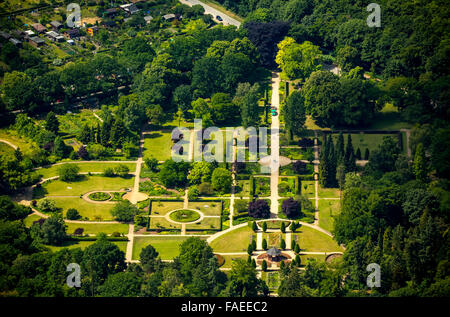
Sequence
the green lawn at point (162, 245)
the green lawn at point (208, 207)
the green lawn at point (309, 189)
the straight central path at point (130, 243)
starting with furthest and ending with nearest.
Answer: the green lawn at point (309, 189), the green lawn at point (208, 207), the green lawn at point (162, 245), the straight central path at point (130, 243)

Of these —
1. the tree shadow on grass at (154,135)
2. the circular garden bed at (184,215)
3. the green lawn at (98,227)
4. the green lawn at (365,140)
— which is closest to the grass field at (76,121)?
the tree shadow on grass at (154,135)

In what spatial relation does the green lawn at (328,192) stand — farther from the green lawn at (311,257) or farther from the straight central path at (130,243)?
the straight central path at (130,243)

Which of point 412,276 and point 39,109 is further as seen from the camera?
point 39,109

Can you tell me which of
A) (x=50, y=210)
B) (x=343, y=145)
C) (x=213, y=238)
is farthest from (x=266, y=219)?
(x=50, y=210)

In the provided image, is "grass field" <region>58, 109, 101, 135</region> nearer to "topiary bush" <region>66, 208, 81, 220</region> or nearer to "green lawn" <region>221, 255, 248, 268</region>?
"topiary bush" <region>66, 208, 81, 220</region>

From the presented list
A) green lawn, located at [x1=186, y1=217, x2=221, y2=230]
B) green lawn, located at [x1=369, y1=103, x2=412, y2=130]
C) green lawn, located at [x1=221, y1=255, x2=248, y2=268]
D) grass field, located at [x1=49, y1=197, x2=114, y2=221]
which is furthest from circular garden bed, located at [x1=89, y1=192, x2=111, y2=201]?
green lawn, located at [x1=369, y1=103, x2=412, y2=130]

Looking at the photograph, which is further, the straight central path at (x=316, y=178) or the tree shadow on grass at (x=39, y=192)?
the tree shadow on grass at (x=39, y=192)

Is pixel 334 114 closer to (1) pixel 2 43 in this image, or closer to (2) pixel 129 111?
(2) pixel 129 111
